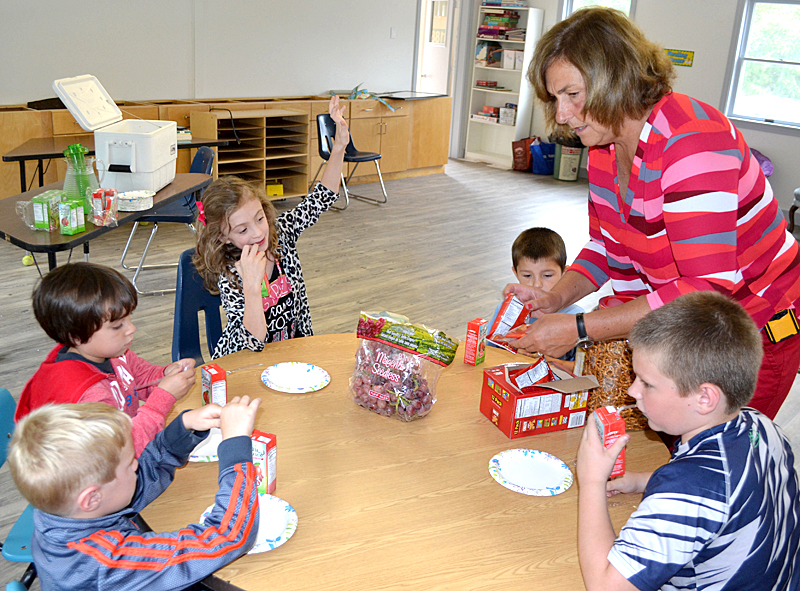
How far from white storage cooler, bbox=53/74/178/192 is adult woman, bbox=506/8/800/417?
8.92ft

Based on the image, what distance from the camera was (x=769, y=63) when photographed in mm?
7188

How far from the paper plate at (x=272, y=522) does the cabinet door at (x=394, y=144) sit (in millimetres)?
6674

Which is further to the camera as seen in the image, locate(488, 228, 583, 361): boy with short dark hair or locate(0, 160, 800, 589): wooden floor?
locate(0, 160, 800, 589): wooden floor

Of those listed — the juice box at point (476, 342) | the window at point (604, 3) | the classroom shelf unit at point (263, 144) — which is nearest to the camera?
the juice box at point (476, 342)

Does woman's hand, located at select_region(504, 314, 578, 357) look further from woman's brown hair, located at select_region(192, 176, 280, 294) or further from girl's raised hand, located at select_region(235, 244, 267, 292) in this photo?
woman's brown hair, located at select_region(192, 176, 280, 294)

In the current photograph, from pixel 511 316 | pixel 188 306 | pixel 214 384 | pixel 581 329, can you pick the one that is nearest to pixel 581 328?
pixel 581 329

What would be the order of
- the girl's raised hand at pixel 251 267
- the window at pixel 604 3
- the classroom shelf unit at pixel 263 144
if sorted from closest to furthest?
the girl's raised hand at pixel 251 267
the classroom shelf unit at pixel 263 144
the window at pixel 604 3

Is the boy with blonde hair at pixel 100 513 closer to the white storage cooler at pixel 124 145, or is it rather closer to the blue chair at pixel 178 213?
the blue chair at pixel 178 213

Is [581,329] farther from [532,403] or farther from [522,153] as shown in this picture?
[522,153]

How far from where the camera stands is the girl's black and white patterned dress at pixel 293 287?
2223 millimetres

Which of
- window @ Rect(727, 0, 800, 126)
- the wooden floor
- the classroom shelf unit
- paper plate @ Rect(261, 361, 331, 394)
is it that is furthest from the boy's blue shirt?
window @ Rect(727, 0, 800, 126)

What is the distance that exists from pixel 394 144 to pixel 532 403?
658 cm

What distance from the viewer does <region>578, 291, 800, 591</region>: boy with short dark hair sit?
1098 millimetres

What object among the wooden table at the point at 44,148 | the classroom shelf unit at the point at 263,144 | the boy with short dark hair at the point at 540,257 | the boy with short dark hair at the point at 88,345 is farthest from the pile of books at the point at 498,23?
the boy with short dark hair at the point at 88,345
